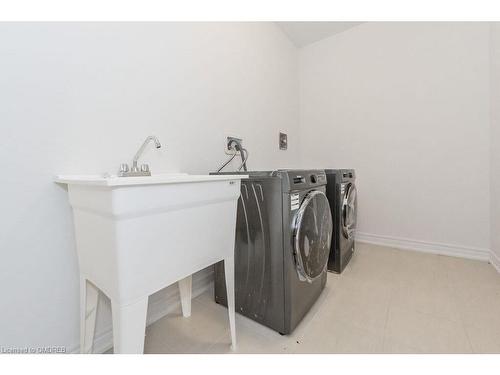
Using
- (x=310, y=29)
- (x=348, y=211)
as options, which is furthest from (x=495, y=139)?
(x=310, y=29)

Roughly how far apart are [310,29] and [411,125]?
4.94 feet

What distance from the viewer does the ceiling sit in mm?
2283

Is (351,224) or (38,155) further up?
(38,155)

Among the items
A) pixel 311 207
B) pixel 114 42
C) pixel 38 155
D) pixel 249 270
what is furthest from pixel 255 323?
pixel 114 42

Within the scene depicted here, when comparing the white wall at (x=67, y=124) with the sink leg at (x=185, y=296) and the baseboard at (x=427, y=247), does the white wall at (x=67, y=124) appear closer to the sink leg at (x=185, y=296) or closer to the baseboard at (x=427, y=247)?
the sink leg at (x=185, y=296)

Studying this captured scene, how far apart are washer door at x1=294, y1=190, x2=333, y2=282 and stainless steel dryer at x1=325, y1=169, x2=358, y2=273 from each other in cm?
36

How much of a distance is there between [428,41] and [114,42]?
260 cm

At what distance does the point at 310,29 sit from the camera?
7.79ft

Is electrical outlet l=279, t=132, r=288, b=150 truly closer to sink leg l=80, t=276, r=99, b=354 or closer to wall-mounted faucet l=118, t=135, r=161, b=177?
wall-mounted faucet l=118, t=135, r=161, b=177

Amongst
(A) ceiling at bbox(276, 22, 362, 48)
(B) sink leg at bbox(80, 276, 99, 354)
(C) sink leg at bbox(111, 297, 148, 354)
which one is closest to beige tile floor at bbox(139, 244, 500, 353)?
(B) sink leg at bbox(80, 276, 99, 354)

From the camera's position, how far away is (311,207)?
43.6 inches

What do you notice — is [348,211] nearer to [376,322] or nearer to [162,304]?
[376,322]

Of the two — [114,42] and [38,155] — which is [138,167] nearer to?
[38,155]

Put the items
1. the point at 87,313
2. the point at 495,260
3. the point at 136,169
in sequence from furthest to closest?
the point at 495,260
the point at 136,169
the point at 87,313
